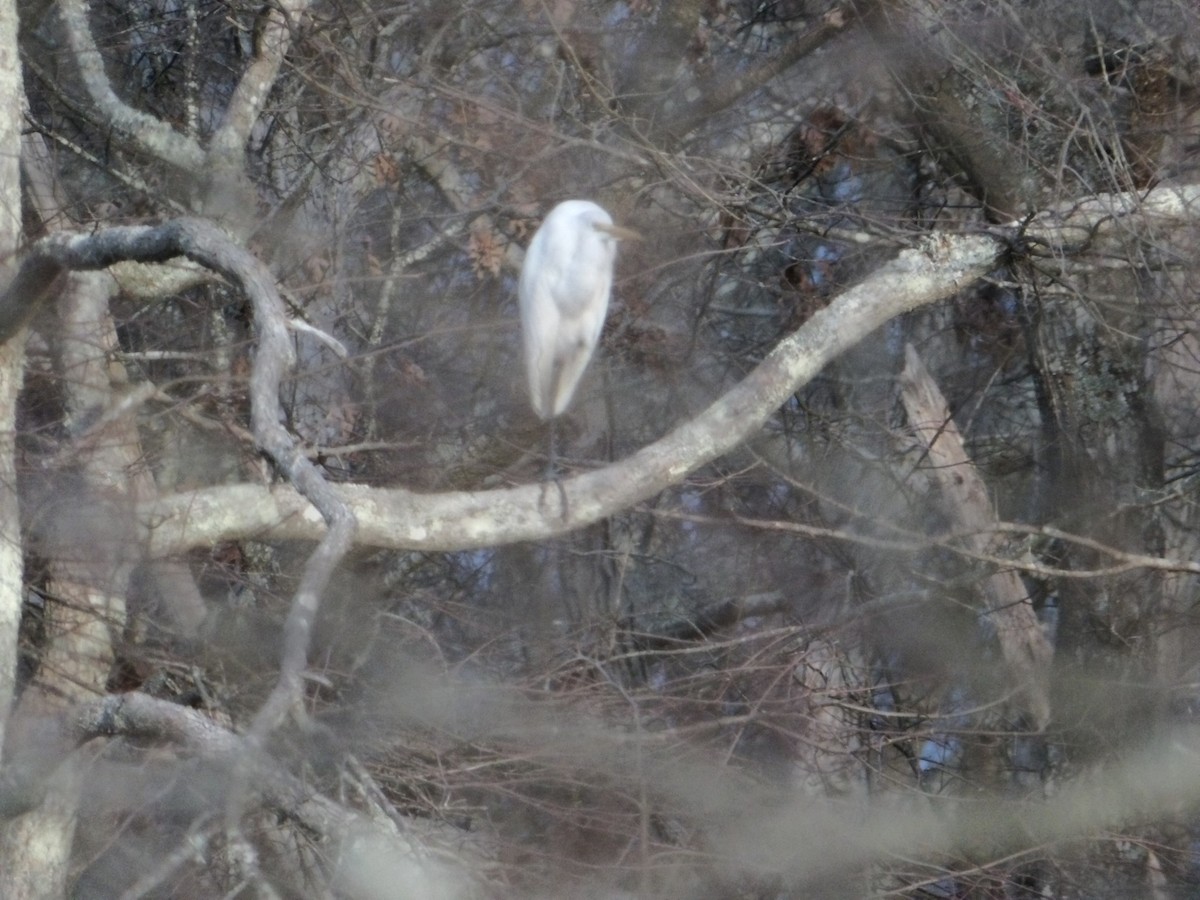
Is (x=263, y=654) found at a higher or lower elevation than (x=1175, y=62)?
lower

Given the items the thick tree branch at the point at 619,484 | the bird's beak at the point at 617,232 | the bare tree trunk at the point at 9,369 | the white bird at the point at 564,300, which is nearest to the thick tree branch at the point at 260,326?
the bare tree trunk at the point at 9,369

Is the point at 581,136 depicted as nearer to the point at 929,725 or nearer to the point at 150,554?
the point at 150,554

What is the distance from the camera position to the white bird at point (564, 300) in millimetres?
3350

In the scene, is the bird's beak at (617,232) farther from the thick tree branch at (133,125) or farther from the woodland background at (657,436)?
the thick tree branch at (133,125)

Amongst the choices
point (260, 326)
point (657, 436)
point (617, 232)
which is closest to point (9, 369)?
point (260, 326)

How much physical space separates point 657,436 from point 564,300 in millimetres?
1828

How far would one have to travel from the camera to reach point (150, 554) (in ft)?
10.7

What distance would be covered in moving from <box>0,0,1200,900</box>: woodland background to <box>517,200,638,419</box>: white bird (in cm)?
53

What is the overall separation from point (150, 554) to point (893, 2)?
300 centimetres

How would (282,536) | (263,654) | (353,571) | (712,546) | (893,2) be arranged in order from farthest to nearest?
(712,546)
(353,571)
(893,2)
(263,654)
(282,536)

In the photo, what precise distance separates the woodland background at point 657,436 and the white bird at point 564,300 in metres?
0.53

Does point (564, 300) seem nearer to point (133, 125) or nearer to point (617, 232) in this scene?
point (617, 232)

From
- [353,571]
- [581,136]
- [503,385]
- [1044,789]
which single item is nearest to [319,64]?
[581,136]

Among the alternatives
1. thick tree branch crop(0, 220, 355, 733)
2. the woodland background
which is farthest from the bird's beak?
thick tree branch crop(0, 220, 355, 733)
